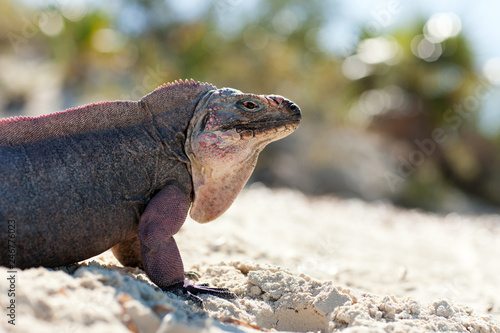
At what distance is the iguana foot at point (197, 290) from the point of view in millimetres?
3637

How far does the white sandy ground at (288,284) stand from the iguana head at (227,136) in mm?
794

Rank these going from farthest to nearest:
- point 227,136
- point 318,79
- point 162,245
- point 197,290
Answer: point 318,79 → point 227,136 → point 197,290 → point 162,245

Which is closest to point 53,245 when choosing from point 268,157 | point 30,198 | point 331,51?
point 30,198

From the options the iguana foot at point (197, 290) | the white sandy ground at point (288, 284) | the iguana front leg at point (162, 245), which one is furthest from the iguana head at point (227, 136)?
the white sandy ground at point (288, 284)

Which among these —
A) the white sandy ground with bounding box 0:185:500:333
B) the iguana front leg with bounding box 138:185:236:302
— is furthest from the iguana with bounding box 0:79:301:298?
the white sandy ground with bounding box 0:185:500:333

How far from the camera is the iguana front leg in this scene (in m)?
3.62

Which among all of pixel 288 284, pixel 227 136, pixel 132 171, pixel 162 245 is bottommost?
pixel 288 284

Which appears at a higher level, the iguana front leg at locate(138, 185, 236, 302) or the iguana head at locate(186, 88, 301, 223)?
the iguana head at locate(186, 88, 301, 223)

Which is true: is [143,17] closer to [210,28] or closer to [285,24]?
[210,28]

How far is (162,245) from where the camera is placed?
3.64 meters

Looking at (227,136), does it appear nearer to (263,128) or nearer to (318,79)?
(263,128)

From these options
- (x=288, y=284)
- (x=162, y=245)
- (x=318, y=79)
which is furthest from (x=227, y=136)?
(x=318, y=79)

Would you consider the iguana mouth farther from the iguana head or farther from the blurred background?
the blurred background

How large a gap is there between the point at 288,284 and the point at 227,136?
1295 mm
